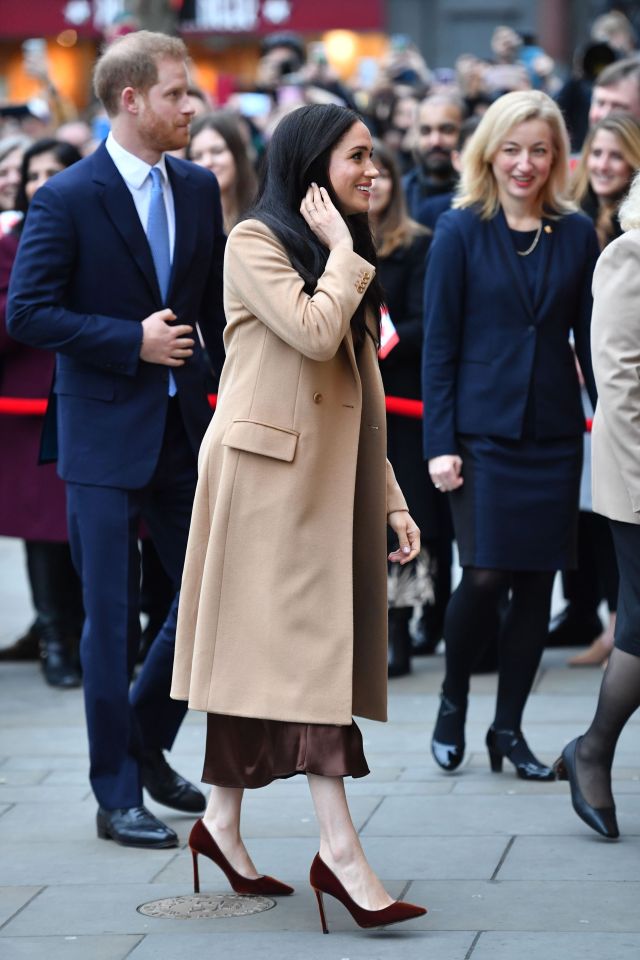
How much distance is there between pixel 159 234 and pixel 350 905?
2107mm

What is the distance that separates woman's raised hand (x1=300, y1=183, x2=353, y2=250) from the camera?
416 centimetres

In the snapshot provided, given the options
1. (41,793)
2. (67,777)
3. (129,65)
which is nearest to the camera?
(129,65)

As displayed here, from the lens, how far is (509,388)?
18.3ft

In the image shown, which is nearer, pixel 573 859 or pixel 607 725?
pixel 573 859

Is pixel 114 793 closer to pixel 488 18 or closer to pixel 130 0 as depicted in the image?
pixel 130 0

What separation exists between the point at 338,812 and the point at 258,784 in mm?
229

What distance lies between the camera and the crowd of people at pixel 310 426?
4.17m

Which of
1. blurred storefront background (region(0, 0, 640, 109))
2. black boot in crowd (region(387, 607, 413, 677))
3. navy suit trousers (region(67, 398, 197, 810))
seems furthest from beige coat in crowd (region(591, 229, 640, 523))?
blurred storefront background (region(0, 0, 640, 109))

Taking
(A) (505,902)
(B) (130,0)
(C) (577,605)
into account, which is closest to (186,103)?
(A) (505,902)

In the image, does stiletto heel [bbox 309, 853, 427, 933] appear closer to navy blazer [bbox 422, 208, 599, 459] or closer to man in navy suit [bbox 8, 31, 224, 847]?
man in navy suit [bbox 8, 31, 224, 847]

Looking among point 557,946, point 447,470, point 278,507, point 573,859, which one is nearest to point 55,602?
point 447,470

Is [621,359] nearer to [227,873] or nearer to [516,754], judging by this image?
[516,754]

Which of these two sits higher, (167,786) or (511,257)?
(511,257)

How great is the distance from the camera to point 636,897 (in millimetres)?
4301
